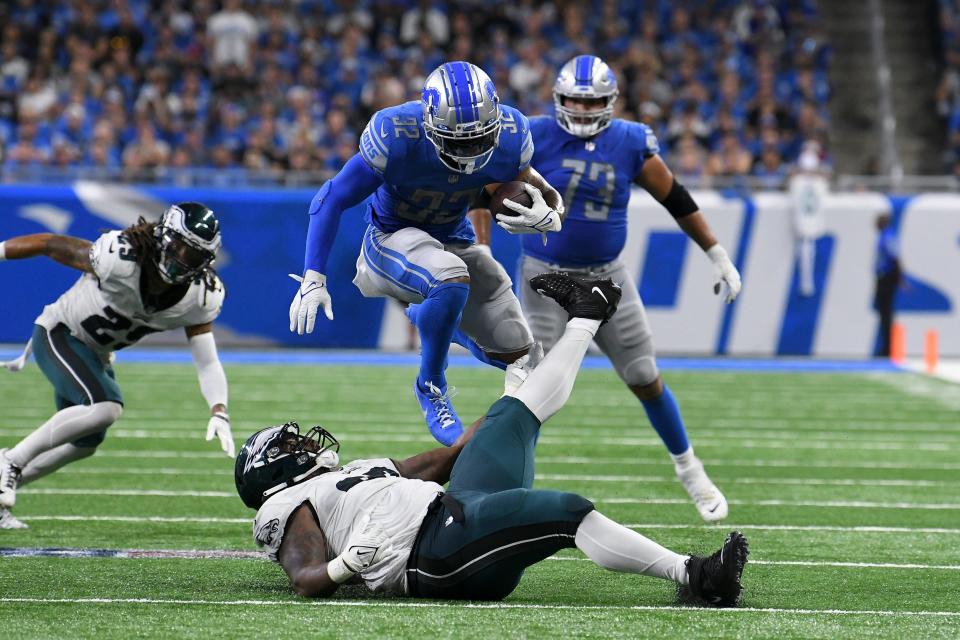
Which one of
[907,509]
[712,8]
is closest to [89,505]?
[907,509]

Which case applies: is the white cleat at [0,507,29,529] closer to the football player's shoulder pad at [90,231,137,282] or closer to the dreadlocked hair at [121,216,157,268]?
the football player's shoulder pad at [90,231,137,282]

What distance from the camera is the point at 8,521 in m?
6.54

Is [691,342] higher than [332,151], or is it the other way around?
[332,151]

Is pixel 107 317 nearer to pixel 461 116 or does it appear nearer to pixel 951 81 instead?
pixel 461 116

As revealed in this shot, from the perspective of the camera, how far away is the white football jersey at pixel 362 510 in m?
4.82

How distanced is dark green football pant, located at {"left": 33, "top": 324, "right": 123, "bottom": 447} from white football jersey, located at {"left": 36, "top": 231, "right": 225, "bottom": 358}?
54 millimetres

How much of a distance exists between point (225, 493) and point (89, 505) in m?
0.74

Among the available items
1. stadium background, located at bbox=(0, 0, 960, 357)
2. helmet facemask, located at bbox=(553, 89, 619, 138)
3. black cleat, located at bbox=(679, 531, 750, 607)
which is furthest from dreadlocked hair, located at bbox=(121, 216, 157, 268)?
stadium background, located at bbox=(0, 0, 960, 357)

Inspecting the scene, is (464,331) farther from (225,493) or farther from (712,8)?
(712,8)

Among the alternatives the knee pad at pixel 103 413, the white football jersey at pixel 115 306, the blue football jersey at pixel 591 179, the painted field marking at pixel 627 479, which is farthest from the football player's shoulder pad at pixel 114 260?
the painted field marking at pixel 627 479

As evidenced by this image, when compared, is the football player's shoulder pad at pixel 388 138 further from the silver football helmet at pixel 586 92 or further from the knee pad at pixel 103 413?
the knee pad at pixel 103 413

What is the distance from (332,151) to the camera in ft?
53.3

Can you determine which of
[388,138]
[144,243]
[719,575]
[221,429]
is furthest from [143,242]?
[719,575]

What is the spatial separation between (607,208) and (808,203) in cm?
867
